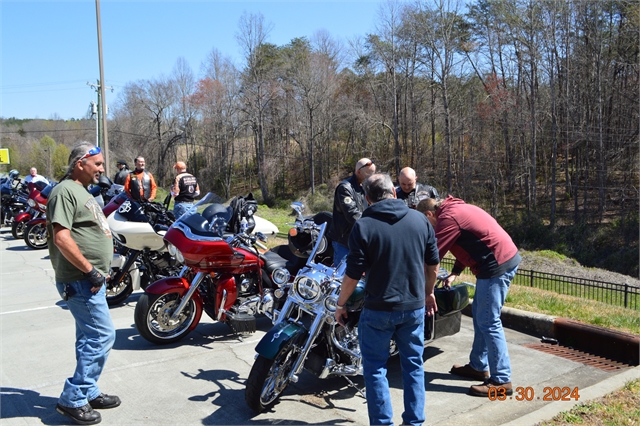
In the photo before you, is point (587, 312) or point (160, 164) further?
point (160, 164)

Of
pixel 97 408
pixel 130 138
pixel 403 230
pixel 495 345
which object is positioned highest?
pixel 130 138

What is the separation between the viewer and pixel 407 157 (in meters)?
43.7

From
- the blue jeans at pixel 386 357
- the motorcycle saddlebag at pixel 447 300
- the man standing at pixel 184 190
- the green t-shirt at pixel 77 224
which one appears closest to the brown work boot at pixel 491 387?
the motorcycle saddlebag at pixel 447 300

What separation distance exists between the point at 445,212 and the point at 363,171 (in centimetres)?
158

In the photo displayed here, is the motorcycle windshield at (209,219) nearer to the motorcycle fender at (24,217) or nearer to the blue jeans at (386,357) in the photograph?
the blue jeans at (386,357)

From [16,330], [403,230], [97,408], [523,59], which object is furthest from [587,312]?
[523,59]

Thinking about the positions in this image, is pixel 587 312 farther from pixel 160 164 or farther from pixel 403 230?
pixel 160 164

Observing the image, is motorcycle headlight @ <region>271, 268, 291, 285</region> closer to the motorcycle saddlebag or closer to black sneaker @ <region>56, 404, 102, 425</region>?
the motorcycle saddlebag

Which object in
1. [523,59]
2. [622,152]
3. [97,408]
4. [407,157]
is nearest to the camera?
[97,408]

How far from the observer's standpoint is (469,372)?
4938 mm

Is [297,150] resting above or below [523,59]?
below

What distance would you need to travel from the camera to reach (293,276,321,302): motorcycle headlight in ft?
13.9

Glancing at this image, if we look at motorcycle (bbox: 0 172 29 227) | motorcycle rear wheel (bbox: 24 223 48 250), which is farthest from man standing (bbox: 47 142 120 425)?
motorcycle (bbox: 0 172 29 227)

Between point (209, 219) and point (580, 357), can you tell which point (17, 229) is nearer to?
point (209, 219)
